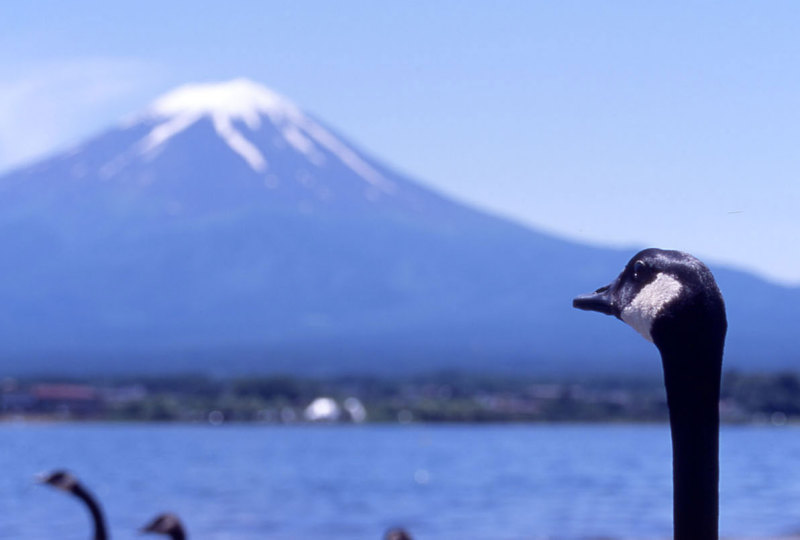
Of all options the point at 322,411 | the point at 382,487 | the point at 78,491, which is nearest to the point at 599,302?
the point at 78,491

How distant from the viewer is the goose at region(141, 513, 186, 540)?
12680mm

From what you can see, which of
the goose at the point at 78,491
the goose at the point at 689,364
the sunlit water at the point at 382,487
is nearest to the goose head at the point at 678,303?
the goose at the point at 689,364

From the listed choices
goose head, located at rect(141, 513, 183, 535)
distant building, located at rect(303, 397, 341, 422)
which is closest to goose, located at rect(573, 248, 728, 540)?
goose head, located at rect(141, 513, 183, 535)

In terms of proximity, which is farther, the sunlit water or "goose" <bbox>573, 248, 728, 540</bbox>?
the sunlit water

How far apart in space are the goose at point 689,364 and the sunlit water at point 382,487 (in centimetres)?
2812

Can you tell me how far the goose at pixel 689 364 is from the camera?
3756 mm

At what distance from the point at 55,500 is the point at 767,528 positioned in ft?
67.7

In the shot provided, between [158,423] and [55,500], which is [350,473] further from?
[158,423]

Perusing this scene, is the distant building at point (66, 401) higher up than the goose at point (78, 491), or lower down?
higher up

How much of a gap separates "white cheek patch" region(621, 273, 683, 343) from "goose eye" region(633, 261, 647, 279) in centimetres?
5

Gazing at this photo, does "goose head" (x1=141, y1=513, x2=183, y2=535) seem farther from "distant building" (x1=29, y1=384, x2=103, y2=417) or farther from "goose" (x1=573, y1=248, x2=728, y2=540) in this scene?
"distant building" (x1=29, y1=384, x2=103, y2=417)

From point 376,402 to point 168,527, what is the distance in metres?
124

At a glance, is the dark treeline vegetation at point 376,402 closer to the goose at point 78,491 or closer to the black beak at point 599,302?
the goose at point 78,491

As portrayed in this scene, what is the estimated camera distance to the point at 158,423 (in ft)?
394
